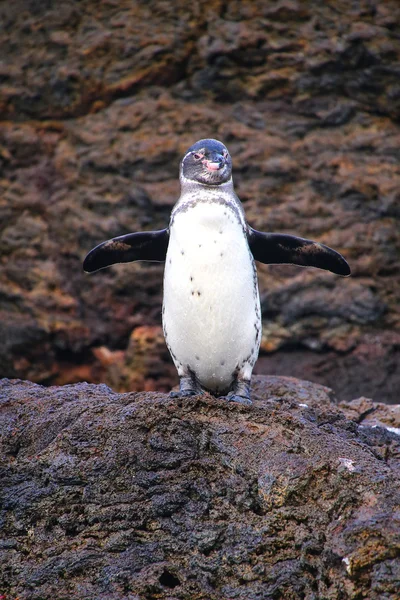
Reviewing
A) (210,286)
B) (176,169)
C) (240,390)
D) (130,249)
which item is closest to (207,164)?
(210,286)

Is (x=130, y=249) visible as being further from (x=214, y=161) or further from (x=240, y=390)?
(x=240, y=390)

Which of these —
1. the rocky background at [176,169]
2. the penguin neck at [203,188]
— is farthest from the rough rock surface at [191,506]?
the rocky background at [176,169]

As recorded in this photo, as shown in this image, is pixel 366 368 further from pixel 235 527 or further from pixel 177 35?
pixel 235 527

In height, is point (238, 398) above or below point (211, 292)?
below

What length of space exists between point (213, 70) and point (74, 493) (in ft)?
17.1

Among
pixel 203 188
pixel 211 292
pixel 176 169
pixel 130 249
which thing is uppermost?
pixel 203 188

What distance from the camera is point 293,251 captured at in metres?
4.46

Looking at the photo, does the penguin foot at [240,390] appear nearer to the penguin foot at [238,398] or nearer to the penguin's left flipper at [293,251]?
the penguin foot at [238,398]

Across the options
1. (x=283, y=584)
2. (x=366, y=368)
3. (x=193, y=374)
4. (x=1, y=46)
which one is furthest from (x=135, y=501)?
(x=1, y=46)

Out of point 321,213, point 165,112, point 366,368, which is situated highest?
point 165,112

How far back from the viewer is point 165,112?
24.4ft

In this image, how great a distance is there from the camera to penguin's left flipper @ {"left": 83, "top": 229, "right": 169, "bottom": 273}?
4426 mm

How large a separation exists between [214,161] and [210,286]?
662 millimetres

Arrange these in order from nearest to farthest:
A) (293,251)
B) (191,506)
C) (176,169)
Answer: (191,506), (293,251), (176,169)
